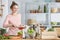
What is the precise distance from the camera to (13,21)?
2.00 metres

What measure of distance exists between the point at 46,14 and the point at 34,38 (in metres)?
0.84

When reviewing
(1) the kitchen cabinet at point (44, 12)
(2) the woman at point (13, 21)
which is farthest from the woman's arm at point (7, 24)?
(1) the kitchen cabinet at point (44, 12)

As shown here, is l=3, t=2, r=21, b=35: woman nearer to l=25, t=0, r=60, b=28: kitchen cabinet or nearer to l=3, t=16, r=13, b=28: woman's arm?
l=3, t=16, r=13, b=28: woman's arm

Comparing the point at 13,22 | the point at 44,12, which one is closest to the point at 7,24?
the point at 13,22

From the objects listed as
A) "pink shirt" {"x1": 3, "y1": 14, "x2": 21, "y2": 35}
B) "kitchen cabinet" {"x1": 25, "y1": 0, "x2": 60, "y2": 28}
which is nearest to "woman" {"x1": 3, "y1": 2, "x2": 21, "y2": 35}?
"pink shirt" {"x1": 3, "y1": 14, "x2": 21, "y2": 35}

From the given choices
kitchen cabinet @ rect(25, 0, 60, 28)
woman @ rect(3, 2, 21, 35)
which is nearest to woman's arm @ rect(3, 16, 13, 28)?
woman @ rect(3, 2, 21, 35)

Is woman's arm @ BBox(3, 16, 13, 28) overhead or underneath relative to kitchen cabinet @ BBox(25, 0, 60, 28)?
underneath

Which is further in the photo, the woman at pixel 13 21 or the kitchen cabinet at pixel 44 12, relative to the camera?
the kitchen cabinet at pixel 44 12

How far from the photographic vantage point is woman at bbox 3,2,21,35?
1.95m

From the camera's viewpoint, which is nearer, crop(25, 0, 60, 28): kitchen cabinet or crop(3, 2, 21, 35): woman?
crop(3, 2, 21, 35): woman

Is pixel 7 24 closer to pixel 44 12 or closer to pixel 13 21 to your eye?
pixel 13 21

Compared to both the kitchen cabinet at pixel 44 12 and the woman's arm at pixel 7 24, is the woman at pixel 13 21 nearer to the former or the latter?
the woman's arm at pixel 7 24

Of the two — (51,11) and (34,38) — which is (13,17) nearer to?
(34,38)

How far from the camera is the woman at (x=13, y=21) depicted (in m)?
1.95
